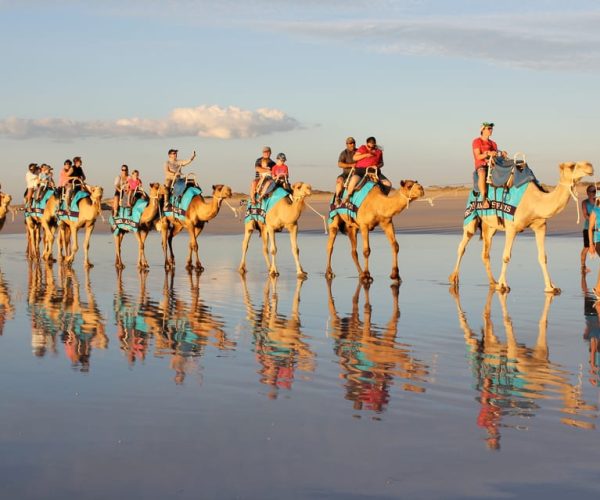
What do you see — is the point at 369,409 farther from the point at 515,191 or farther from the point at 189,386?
the point at 515,191

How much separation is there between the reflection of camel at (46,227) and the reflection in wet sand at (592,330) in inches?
597

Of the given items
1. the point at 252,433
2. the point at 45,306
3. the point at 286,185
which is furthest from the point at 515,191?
the point at 252,433

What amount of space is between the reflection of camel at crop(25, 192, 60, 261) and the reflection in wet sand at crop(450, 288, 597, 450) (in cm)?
1818

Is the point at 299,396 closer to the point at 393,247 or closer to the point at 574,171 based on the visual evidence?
the point at 574,171

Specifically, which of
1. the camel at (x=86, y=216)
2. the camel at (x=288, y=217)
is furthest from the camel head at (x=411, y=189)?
the camel at (x=86, y=216)

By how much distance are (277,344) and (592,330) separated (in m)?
4.15

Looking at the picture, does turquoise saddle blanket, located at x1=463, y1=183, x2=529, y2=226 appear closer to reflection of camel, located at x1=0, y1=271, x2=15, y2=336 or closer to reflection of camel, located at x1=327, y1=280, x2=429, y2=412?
reflection of camel, located at x1=327, y1=280, x2=429, y2=412

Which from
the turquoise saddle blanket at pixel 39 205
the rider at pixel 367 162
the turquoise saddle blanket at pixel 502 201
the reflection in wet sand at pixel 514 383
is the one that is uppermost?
the rider at pixel 367 162

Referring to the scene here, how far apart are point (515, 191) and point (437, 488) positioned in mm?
13566

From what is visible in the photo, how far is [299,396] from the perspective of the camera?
9.64 m

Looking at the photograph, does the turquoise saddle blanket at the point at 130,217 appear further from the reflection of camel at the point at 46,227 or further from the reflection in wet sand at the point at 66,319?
the reflection in wet sand at the point at 66,319

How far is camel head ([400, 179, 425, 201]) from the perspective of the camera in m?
21.7

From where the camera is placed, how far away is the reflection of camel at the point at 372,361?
32.0ft

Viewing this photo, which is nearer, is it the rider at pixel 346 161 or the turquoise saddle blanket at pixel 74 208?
the rider at pixel 346 161
